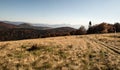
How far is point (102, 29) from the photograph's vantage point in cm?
10531

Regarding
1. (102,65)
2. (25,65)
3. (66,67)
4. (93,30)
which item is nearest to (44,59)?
(25,65)

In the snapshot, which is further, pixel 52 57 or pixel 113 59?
pixel 52 57

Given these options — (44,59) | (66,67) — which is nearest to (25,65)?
(44,59)

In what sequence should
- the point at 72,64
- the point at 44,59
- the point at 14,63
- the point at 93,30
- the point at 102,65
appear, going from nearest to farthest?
the point at 102,65, the point at 72,64, the point at 14,63, the point at 44,59, the point at 93,30

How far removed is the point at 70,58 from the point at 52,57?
2.53 meters

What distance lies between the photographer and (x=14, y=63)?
20.7 m

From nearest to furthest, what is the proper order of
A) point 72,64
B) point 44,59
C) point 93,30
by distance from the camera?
point 72,64 → point 44,59 → point 93,30

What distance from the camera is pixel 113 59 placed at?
65.2ft

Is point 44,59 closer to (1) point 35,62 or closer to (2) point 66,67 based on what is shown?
(1) point 35,62

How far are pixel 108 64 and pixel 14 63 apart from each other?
1102 cm

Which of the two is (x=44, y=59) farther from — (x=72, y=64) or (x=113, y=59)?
(x=113, y=59)

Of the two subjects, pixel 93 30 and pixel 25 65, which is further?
pixel 93 30

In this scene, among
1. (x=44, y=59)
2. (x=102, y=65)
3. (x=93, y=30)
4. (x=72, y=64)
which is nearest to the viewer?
(x=102, y=65)

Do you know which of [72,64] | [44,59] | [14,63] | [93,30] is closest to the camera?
[72,64]
